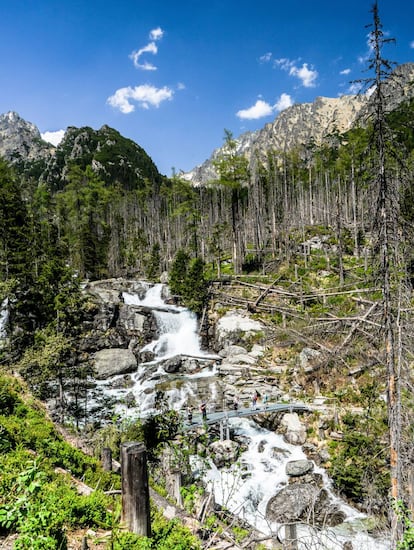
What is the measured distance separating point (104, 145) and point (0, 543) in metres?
130

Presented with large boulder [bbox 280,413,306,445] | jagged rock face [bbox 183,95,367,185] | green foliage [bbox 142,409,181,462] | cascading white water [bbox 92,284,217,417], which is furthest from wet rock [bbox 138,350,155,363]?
jagged rock face [bbox 183,95,367,185]

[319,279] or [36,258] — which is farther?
[319,279]

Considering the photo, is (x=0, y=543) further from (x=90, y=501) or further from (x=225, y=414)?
(x=225, y=414)

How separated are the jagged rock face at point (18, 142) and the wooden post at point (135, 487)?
Answer: 451 feet

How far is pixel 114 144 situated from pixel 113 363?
113m

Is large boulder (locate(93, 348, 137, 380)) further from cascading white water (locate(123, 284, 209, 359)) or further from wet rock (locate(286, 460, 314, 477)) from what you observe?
wet rock (locate(286, 460, 314, 477))

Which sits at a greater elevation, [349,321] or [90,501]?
[349,321]

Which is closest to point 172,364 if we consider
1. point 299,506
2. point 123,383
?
point 123,383

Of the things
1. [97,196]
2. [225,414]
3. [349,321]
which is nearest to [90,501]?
[349,321]

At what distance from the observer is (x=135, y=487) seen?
3561mm

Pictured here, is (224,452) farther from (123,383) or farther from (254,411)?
(123,383)

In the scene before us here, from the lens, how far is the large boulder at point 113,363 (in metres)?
25.6

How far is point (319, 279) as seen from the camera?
33375 millimetres

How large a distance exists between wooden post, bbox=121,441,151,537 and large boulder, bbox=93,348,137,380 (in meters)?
22.9
